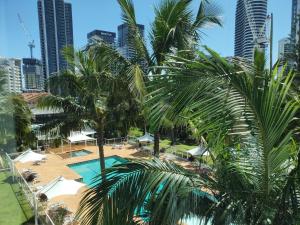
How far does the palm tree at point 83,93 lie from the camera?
26.4 ft

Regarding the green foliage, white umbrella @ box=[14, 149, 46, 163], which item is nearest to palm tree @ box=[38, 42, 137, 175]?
white umbrella @ box=[14, 149, 46, 163]

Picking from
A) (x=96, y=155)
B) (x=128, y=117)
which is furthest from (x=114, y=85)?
(x=96, y=155)

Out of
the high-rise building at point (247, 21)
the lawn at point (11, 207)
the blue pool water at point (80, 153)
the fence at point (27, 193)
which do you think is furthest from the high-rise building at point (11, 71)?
the blue pool water at point (80, 153)

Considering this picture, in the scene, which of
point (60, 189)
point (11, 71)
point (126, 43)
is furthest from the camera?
point (60, 189)

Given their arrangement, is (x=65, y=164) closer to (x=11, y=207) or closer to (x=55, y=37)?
(x=11, y=207)

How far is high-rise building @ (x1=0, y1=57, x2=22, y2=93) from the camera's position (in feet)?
16.2

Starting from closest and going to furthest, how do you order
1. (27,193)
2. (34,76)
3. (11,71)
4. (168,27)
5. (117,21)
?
(11,71)
(168,27)
(117,21)
(34,76)
(27,193)

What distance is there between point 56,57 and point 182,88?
949 centimetres

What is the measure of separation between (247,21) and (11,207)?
1030cm

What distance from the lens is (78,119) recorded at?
9648 mm

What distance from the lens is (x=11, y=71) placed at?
5227 mm

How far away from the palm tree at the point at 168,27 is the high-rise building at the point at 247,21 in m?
0.58

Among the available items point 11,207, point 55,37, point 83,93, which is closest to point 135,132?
point 55,37

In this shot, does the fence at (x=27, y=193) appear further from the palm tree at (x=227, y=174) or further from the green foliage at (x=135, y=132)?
the green foliage at (x=135, y=132)
